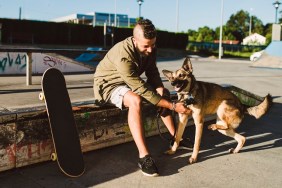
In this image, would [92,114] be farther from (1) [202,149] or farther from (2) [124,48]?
(1) [202,149]

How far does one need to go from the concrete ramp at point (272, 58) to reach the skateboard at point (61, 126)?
21.9 m

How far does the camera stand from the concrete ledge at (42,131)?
146 inches

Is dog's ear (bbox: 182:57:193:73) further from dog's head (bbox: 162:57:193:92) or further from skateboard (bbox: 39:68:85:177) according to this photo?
skateboard (bbox: 39:68:85:177)

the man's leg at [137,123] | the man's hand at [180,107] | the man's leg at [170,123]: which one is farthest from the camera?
the man's leg at [170,123]

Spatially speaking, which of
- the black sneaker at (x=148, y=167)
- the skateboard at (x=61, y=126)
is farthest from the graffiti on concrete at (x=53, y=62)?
the black sneaker at (x=148, y=167)

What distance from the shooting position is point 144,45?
420 centimetres

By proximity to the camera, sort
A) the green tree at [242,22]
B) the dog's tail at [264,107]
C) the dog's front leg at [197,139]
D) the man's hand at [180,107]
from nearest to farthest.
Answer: the man's hand at [180,107] → the dog's front leg at [197,139] → the dog's tail at [264,107] → the green tree at [242,22]

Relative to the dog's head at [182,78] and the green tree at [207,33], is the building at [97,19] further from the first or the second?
the dog's head at [182,78]

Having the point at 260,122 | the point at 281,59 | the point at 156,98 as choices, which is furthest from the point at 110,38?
the point at 156,98

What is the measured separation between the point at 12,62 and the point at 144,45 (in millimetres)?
8021

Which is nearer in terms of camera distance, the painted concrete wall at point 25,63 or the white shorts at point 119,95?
the white shorts at point 119,95

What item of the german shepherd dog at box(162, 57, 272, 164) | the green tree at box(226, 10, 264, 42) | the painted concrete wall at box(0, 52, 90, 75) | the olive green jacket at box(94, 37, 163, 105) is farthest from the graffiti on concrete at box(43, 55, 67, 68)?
the green tree at box(226, 10, 264, 42)

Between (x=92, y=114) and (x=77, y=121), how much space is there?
242 millimetres

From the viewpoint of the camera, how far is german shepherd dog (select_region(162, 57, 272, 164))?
179 inches
